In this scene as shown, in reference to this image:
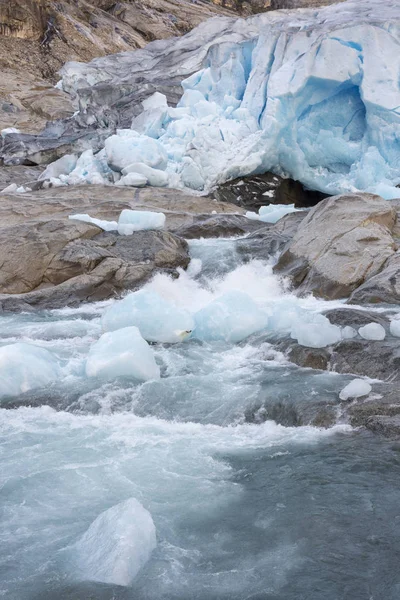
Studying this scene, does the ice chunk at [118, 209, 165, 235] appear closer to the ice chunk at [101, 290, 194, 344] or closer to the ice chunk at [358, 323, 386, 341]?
the ice chunk at [101, 290, 194, 344]

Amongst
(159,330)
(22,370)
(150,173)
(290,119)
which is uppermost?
(290,119)

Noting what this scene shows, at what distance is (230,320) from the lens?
6.32 m

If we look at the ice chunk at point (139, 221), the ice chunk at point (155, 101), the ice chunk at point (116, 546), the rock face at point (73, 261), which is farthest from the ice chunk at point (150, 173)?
the ice chunk at point (116, 546)

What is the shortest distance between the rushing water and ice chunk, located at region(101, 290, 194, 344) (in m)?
0.54

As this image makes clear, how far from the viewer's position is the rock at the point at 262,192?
1424cm

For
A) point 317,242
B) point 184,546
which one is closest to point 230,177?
point 317,242

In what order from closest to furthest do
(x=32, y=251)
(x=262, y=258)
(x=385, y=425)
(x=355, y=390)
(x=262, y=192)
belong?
1. (x=385, y=425)
2. (x=355, y=390)
3. (x=32, y=251)
4. (x=262, y=258)
5. (x=262, y=192)

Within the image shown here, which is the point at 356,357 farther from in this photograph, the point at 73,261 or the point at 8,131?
the point at 8,131

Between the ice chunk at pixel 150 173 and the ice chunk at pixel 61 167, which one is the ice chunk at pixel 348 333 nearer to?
the ice chunk at pixel 150 173

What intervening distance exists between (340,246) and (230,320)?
2591 millimetres

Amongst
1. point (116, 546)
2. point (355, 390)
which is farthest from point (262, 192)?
point (116, 546)

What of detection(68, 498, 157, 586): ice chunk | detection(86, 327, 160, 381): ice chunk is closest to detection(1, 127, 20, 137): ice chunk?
detection(86, 327, 160, 381): ice chunk

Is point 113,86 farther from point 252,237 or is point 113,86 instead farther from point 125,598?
point 125,598

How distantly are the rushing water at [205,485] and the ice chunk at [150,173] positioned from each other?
28.9ft
